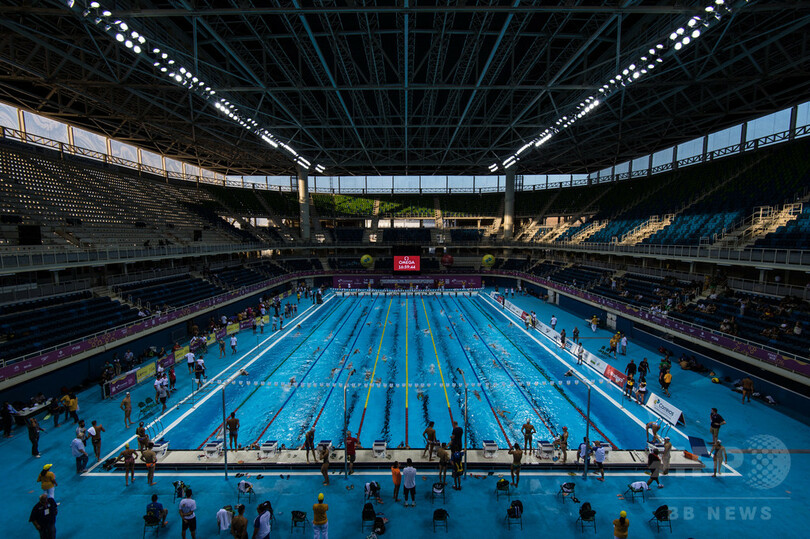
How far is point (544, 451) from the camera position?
10.6m

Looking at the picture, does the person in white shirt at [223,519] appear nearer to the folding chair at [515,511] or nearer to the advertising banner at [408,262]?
the folding chair at [515,511]

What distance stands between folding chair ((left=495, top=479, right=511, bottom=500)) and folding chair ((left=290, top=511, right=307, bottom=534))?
4.89 meters

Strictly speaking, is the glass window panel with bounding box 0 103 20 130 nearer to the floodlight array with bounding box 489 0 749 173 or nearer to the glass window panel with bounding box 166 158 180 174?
the glass window panel with bounding box 166 158 180 174

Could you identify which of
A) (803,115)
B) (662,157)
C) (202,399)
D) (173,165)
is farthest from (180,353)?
(662,157)

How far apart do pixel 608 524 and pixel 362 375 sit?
11809 millimetres

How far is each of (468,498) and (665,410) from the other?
924 cm

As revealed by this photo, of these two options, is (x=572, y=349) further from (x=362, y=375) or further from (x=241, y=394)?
(x=241, y=394)

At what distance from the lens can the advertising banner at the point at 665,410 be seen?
12.5 m

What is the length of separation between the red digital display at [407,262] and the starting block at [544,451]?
3387cm

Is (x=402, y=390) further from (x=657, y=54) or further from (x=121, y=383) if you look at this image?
(x=657, y=54)

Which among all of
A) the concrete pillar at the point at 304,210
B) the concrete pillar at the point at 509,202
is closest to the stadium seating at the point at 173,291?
the concrete pillar at the point at 304,210

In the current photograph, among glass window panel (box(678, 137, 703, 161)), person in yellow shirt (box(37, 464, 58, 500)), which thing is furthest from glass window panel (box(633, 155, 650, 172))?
person in yellow shirt (box(37, 464, 58, 500))

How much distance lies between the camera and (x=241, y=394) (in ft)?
50.8

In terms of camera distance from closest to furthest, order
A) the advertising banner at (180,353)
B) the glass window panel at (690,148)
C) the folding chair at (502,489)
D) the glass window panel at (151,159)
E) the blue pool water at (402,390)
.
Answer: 1. the folding chair at (502,489)
2. the blue pool water at (402,390)
3. the advertising banner at (180,353)
4. the glass window panel at (690,148)
5. the glass window panel at (151,159)
